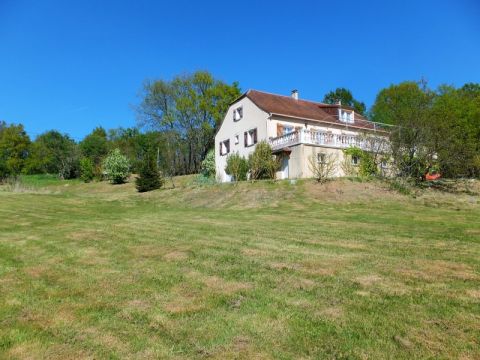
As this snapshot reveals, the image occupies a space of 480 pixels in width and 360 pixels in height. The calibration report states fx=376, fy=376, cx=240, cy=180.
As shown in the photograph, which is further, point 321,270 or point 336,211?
point 336,211

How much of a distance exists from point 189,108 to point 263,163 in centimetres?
2864

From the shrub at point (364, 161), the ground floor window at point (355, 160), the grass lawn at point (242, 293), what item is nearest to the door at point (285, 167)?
the shrub at point (364, 161)

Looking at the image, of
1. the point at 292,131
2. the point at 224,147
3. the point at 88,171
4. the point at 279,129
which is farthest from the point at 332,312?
the point at 88,171

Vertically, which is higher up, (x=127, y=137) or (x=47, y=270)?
(x=127, y=137)

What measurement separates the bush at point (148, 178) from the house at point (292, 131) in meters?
6.24

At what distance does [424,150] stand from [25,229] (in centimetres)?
1914

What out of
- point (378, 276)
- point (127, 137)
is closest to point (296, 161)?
point (378, 276)

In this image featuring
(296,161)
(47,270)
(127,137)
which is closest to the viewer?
(47,270)

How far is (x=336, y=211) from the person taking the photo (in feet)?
47.6

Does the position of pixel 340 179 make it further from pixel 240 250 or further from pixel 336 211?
pixel 240 250

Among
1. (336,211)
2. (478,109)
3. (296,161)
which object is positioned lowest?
(336,211)

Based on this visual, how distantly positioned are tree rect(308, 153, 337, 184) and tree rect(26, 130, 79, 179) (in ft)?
139

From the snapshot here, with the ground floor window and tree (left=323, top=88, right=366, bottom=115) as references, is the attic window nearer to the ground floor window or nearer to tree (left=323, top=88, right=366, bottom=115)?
the ground floor window

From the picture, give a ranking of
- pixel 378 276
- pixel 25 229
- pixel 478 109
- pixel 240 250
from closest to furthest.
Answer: pixel 378 276, pixel 240 250, pixel 25 229, pixel 478 109
